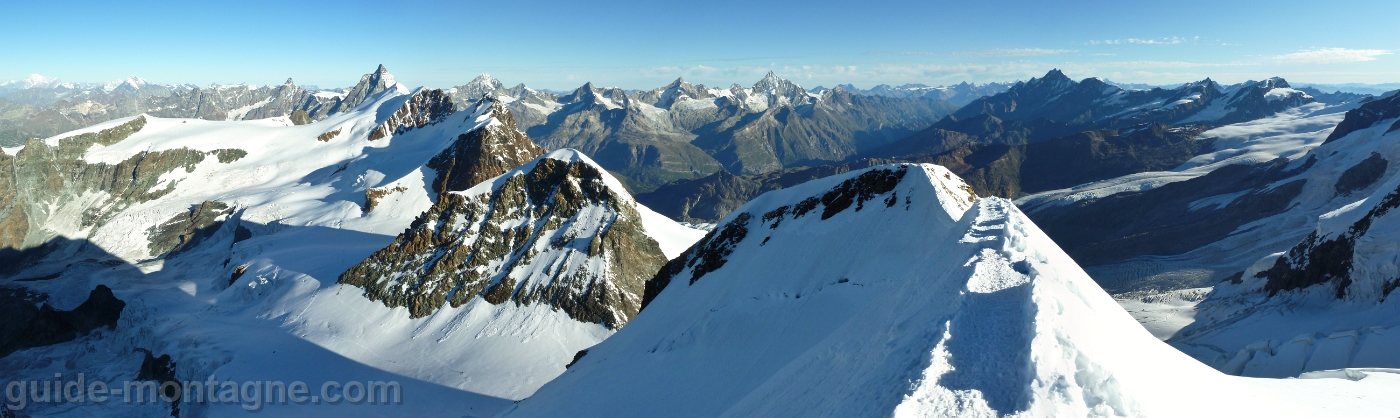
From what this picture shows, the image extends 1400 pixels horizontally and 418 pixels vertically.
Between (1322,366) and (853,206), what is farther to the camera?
(853,206)

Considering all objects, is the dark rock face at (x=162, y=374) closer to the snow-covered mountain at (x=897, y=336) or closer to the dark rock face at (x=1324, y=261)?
the snow-covered mountain at (x=897, y=336)

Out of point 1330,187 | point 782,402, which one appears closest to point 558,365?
point 782,402

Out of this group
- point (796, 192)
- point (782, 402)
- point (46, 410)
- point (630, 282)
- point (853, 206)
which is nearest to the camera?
point (782, 402)

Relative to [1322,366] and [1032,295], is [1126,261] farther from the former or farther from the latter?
[1032,295]

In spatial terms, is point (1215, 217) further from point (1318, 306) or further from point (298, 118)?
point (298, 118)

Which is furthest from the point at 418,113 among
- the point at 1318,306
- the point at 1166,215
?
the point at 1166,215

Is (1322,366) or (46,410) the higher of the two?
(1322,366)

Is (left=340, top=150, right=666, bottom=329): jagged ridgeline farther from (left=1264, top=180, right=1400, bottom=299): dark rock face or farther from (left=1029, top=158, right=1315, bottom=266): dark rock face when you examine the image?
(left=1029, top=158, right=1315, bottom=266): dark rock face

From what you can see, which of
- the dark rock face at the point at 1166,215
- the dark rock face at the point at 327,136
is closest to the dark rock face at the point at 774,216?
the dark rock face at the point at 1166,215
